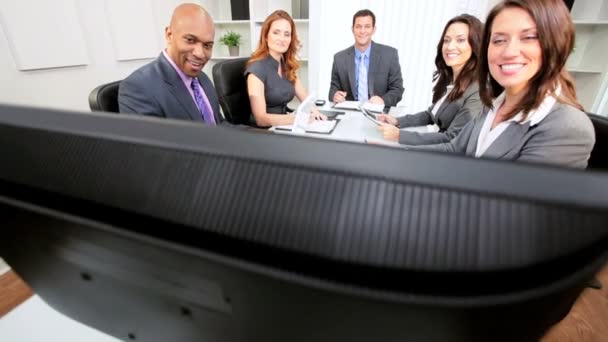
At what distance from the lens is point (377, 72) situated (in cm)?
268

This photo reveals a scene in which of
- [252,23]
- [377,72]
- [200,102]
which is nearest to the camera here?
[200,102]

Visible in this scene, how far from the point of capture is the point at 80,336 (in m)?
0.46

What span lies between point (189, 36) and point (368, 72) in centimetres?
181

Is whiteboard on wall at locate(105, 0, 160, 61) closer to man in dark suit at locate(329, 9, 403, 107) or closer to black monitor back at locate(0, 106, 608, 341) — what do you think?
man in dark suit at locate(329, 9, 403, 107)

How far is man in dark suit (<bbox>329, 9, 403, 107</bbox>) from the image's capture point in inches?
105

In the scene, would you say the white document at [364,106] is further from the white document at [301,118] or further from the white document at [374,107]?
the white document at [301,118]

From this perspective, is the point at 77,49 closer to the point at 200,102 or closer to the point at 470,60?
the point at 200,102

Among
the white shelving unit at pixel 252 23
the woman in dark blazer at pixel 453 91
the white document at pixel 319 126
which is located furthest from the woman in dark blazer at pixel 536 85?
the white shelving unit at pixel 252 23

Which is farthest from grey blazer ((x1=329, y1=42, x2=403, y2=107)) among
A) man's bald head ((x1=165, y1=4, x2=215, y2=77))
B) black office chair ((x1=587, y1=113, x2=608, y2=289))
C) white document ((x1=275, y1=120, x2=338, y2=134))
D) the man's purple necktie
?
black office chair ((x1=587, y1=113, x2=608, y2=289))

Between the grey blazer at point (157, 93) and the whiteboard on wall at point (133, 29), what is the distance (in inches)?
57.4

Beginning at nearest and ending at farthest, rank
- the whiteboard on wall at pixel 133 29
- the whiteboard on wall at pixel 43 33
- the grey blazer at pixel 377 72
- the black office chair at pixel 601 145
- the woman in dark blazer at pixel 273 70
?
the black office chair at pixel 601 145 < the whiteboard on wall at pixel 43 33 < the woman in dark blazer at pixel 273 70 < the whiteboard on wall at pixel 133 29 < the grey blazer at pixel 377 72

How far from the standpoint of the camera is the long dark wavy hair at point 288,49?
2123mm

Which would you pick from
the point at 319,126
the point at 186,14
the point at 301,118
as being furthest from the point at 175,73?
the point at 319,126

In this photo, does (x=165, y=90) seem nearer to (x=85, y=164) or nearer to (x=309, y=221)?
(x=85, y=164)
